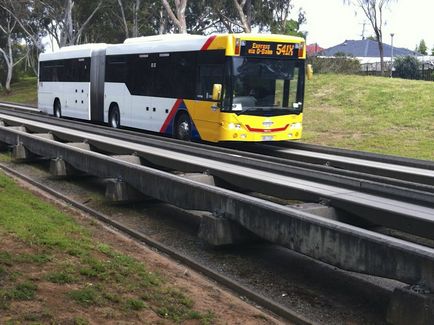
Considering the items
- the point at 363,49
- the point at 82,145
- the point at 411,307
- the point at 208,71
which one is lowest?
the point at 411,307

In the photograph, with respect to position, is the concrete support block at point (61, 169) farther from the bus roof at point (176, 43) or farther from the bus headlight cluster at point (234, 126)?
the bus roof at point (176, 43)

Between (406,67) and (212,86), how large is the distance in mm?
36719

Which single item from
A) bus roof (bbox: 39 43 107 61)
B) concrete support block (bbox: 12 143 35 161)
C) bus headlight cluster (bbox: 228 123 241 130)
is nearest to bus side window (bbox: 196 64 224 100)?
bus headlight cluster (bbox: 228 123 241 130)

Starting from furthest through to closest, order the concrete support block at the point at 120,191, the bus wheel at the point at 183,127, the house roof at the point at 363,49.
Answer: the house roof at the point at 363,49, the bus wheel at the point at 183,127, the concrete support block at the point at 120,191

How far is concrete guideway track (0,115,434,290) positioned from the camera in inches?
193

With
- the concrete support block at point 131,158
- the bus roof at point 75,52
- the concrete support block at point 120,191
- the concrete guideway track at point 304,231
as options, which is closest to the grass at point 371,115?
the bus roof at point 75,52

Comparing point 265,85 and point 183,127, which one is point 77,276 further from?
point 183,127

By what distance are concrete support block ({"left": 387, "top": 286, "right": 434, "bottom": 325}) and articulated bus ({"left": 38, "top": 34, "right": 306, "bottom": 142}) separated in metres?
11.0

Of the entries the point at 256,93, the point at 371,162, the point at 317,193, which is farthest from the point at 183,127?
the point at 317,193

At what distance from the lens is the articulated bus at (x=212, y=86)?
1580 cm

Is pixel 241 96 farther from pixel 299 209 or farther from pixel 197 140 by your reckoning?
pixel 299 209

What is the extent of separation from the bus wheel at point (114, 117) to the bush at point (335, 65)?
722 inches

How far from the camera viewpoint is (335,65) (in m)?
37.8

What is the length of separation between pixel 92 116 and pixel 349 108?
10.3 metres
